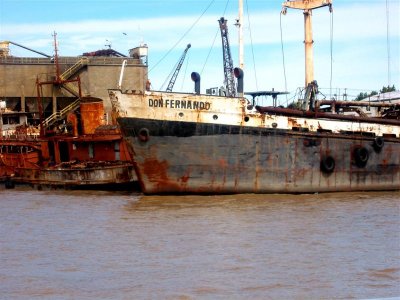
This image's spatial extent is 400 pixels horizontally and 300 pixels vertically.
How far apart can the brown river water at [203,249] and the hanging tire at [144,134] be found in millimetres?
1904

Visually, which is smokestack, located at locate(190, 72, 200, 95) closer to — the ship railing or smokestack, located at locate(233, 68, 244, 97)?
smokestack, located at locate(233, 68, 244, 97)

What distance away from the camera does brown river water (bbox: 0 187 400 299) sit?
9.27 m

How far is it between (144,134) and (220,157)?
2524mm

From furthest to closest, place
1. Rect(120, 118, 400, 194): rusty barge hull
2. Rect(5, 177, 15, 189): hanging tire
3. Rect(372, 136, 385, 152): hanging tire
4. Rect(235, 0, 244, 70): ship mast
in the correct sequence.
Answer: Rect(5, 177, 15, 189): hanging tire, Rect(235, 0, 244, 70): ship mast, Rect(372, 136, 385, 152): hanging tire, Rect(120, 118, 400, 194): rusty barge hull

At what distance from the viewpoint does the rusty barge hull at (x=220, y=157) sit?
1992 centimetres

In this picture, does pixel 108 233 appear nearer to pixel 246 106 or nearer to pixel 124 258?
pixel 124 258

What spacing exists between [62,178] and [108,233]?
12109 millimetres

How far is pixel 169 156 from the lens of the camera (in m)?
19.9

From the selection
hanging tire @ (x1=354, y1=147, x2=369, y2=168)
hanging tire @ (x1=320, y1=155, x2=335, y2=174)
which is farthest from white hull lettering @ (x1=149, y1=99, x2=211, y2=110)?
hanging tire @ (x1=354, y1=147, x2=369, y2=168)

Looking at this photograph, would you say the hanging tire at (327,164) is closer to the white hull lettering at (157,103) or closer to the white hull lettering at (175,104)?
the white hull lettering at (175,104)

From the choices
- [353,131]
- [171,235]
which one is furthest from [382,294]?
[353,131]

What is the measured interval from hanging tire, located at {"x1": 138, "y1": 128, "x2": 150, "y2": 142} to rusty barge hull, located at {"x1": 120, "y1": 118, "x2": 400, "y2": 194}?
35 mm

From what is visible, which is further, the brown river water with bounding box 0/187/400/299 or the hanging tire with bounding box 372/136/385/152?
the hanging tire with bounding box 372/136/385/152

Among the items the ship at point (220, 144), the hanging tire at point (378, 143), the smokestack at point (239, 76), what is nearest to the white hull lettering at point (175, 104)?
the ship at point (220, 144)
